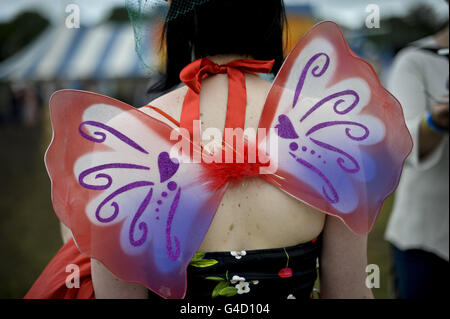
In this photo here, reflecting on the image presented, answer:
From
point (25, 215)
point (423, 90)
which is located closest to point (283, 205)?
point (423, 90)

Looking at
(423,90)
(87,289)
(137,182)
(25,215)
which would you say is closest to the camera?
(137,182)

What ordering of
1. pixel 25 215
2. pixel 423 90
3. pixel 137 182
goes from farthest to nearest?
pixel 25 215 < pixel 423 90 < pixel 137 182

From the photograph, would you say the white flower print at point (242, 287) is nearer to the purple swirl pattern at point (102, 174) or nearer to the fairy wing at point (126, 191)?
the fairy wing at point (126, 191)

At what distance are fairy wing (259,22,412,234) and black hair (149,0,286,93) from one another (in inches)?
4.3

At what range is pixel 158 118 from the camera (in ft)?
2.62

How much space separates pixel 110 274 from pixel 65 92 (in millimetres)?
383

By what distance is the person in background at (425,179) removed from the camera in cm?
148

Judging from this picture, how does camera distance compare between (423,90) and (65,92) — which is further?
(423,90)

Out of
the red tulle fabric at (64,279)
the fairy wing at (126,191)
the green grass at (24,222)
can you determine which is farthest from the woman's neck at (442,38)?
the green grass at (24,222)

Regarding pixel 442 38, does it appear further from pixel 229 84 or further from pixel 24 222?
pixel 24 222

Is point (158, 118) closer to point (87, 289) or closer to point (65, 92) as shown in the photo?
point (65, 92)

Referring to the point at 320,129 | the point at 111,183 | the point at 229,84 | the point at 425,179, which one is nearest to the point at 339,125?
the point at 320,129

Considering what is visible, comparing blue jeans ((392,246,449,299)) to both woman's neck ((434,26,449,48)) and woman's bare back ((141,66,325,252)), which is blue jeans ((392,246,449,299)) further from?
woman's bare back ((141,66,325,252))

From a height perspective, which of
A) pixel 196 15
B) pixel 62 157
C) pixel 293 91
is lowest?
pixel 62 157
